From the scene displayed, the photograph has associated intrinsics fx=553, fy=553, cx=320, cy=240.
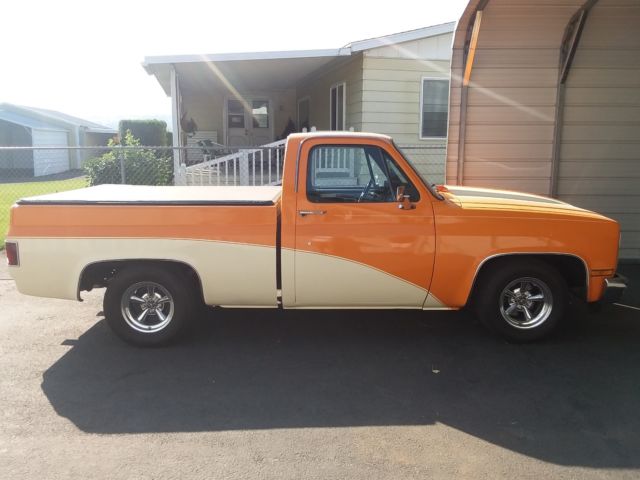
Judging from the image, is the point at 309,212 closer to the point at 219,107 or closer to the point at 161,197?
the point at 161,197

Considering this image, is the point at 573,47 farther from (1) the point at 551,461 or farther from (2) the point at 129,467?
(2) the point at 129,467

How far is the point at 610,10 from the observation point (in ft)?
25.3

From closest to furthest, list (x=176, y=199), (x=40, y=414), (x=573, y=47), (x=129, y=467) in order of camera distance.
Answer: (x=129, y=467), (x=40, y=414), (x=176, y=199), (x=573, y=47)


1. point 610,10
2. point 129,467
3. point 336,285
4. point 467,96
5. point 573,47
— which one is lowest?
point 129,467

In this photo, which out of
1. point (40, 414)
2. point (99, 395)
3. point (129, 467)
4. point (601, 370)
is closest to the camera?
point (129, 467)

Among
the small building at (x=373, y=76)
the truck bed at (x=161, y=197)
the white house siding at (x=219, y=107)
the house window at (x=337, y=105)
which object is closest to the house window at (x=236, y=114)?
the white house siding at (x=219, y=107)

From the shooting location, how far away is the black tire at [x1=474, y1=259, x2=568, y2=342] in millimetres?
4957

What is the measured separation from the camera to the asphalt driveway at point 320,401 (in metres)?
3.30

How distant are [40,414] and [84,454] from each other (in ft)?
2.33

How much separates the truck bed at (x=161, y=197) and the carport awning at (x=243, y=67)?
6259 millimetres

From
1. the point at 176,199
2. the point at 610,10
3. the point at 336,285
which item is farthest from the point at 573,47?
the point at 176,199

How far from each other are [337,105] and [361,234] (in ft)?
30.2

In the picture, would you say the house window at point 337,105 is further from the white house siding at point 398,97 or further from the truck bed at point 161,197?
the truck bed at point 161,197

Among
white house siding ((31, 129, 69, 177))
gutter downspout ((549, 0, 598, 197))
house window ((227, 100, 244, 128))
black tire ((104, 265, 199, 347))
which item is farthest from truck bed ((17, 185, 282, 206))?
white house siding ((31, 129, 69, 177))
